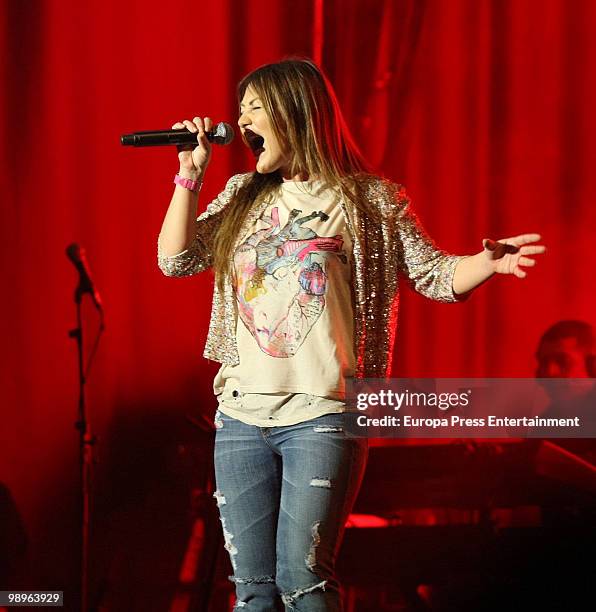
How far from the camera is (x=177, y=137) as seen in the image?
153 cm

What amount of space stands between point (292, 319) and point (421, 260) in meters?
0.28

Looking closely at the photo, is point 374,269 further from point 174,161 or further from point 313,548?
→ point 174,161

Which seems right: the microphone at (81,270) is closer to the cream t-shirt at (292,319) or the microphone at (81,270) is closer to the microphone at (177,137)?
the microphone at (177,137)

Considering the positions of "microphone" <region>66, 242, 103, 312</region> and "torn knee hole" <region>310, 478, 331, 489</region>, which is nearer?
"torn knee hole" <region>310, 478, 331, 489</region>

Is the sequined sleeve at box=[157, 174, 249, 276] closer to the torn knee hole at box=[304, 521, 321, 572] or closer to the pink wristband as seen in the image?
the pink wristband

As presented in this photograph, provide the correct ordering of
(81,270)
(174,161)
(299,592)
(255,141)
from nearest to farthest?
(299,592) < (255,141) < (81,270) < (174,161)

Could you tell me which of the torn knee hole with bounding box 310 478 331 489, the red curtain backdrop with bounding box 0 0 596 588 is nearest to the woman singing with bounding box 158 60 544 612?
the torn knee hole with bounding box 310 478 331 489

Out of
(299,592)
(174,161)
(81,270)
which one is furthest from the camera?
(174,161)

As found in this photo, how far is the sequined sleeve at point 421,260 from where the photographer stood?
1521 millimetres

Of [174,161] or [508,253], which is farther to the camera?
[174,161]

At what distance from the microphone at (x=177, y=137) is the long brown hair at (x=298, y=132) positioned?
9cm

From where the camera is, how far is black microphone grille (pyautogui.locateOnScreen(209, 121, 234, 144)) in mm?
1541

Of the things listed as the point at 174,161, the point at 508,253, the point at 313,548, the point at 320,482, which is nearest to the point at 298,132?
the point at 508,253

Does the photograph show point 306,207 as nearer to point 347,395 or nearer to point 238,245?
point 238,245
